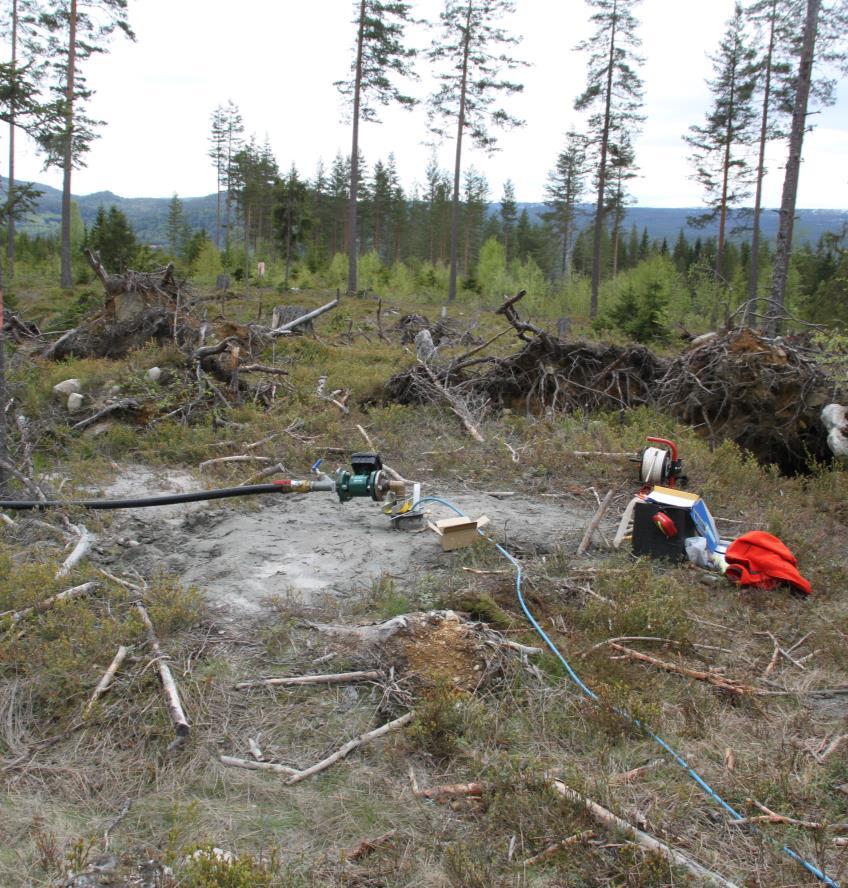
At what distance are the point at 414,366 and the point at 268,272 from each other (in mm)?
29938

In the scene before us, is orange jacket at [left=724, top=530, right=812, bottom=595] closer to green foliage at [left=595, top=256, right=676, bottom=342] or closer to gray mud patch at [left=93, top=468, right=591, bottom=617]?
gray mud patch at [left=93, top=468, right=591, bottom=617]

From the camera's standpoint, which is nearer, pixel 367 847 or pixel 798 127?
pixel 367 847

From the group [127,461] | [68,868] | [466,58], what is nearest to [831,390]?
[127,461]

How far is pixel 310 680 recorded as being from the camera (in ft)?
12.2

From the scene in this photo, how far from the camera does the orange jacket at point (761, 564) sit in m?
5.04

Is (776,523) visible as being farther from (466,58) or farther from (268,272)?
(268,272)

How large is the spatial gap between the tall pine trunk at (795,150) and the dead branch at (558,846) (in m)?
13.4

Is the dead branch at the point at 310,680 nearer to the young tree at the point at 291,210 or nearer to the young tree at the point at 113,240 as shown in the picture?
the young tree at the point at 113,240

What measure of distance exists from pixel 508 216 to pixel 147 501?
57.1 m

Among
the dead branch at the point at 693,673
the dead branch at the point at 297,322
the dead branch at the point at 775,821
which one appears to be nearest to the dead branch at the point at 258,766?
the dead branch at the point at 775,821

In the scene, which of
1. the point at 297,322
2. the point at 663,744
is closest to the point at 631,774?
the point at 663,744

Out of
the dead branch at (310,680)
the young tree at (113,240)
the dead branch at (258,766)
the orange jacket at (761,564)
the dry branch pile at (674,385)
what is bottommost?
the dead branch at (258,766)

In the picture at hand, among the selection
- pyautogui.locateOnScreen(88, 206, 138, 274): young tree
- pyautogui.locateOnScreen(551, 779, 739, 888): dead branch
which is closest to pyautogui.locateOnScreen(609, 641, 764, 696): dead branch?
pyautogui.locateOnScreen(551, 779, 739, 888): dead branch

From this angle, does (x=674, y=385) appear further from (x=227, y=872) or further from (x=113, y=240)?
(x=113, y=240)
